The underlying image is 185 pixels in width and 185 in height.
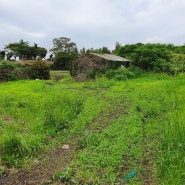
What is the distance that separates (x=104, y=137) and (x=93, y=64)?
15204 mm

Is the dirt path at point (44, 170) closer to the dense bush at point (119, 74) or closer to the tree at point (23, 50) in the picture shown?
the dense bush at point (119, 74)

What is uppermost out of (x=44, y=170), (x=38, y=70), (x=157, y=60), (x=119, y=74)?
(x=157, y=60)

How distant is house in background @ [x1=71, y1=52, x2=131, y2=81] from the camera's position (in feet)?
66.5

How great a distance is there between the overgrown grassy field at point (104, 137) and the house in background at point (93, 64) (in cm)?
1075

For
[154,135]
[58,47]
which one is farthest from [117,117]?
[58,47]

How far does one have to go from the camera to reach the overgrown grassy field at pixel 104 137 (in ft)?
14.5

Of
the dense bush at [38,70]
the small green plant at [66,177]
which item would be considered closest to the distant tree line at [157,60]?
the dense bush at [38,70]

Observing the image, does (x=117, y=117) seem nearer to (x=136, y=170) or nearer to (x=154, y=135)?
(x=154, y=135)

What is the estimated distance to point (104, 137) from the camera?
5984 millimetres

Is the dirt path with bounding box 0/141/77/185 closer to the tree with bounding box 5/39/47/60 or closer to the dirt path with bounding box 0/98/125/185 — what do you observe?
the dirt path with bounding box 0/98/125/185

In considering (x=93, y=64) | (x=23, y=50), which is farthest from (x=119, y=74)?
(x=23, y=50)

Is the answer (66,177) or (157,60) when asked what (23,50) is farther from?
(66,177)

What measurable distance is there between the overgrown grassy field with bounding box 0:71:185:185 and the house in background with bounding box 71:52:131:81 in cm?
1075

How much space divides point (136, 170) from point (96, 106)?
475cm
